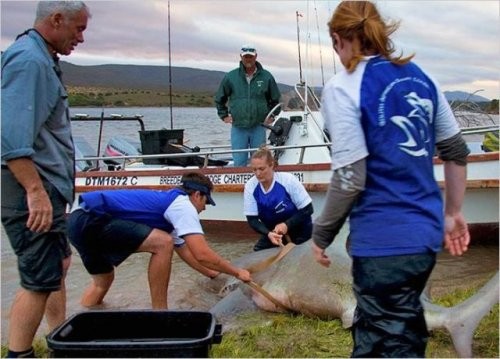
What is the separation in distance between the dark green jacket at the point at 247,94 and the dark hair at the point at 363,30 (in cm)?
600

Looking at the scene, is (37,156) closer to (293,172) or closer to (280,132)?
(293,172)

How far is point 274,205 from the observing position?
5.73 metres

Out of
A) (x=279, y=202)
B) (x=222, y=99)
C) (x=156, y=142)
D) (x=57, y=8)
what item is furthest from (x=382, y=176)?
(x=156, y=142)

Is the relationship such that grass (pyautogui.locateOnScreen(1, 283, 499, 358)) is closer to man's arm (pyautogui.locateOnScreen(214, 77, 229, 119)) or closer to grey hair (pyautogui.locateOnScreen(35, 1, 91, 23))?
grey hair (pyautogui.locateOnScreen(35, 1, 91, 23))

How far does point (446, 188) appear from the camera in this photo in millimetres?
2602

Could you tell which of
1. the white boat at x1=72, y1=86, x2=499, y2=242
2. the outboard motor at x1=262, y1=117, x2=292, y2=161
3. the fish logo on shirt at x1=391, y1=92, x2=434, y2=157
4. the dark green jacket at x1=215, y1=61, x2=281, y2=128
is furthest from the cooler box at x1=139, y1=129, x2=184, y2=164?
the fish logo on shirt at x1=391, y1=92, x2=434, y2=157

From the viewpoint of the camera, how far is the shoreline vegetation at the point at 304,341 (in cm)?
349

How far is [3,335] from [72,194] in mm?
2036

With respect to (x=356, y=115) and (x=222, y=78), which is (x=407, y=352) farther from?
(x=222, y=78)

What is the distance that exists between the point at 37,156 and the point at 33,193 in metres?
0.24

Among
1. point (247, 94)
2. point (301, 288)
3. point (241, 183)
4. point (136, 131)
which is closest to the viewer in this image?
point (301, 288)

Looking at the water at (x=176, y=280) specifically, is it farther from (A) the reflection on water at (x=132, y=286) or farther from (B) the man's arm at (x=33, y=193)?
(B) the man's arm at (x=33, y=193)

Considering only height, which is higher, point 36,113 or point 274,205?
point 36,113

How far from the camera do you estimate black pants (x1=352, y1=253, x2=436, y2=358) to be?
2234 millimetres
